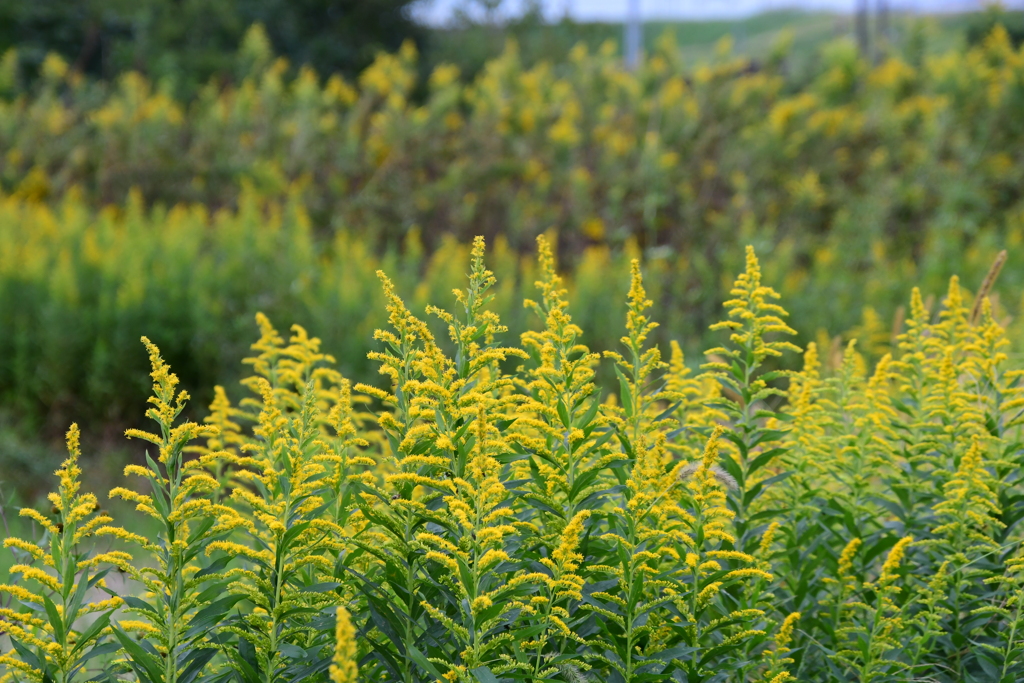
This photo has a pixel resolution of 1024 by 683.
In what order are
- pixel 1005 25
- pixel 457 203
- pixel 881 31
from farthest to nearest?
pixel 1005 25 < pixel 881 31 < pixel 457 203

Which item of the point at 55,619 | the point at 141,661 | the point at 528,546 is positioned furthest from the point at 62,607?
the point at 528,546

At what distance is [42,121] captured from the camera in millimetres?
9586

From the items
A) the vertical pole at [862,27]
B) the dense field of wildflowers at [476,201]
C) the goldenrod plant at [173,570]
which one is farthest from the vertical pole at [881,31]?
the goldenrod plant at [173,570]

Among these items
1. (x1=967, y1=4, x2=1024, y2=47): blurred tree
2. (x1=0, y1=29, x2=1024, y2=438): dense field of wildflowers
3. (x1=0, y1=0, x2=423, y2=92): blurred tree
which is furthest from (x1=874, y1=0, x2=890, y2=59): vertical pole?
(x1=0, y1=0, x2=423, y2=92): blurred tree

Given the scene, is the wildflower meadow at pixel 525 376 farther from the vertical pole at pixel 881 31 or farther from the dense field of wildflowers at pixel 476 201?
the vertical pole at pixel 881 31

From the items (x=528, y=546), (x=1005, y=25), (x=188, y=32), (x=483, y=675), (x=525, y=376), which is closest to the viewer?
(x=483, y=675)

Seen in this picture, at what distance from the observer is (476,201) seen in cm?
972

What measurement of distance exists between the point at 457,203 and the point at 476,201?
0.71ft

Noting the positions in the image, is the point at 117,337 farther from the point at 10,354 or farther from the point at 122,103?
the point at 122,103

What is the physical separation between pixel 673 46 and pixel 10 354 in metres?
9.39

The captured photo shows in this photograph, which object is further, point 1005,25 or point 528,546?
point 1005,25

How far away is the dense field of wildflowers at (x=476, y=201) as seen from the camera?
20.8 ft

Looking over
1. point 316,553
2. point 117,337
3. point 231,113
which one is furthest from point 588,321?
point 231,113

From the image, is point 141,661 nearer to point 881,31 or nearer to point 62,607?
point 62,607
